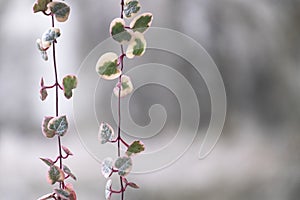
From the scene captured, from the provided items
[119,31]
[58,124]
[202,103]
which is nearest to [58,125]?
[58,124]

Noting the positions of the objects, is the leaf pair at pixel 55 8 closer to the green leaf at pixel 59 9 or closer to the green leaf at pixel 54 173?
the green leaf at pixel 59 9

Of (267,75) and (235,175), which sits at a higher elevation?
(267,75)

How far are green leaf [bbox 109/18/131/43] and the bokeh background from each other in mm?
215

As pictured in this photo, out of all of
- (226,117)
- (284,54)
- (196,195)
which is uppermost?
(284,54)

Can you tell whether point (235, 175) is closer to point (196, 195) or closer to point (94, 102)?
point (196, 195)

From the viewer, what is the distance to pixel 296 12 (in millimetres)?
765

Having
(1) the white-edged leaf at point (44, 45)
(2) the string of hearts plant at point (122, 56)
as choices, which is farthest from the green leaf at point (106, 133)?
(1) the white-edged leaf at point (44, 45)

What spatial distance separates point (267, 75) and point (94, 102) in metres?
0.28

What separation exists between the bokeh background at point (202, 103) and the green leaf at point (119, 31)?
0.21 metres

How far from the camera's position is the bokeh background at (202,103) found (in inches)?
28.0

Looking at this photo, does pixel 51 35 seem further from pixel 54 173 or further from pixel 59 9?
pixel 54 173

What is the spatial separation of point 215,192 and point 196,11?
0.94ft

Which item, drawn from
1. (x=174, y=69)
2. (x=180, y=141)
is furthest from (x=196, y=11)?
(x=180, y=141)

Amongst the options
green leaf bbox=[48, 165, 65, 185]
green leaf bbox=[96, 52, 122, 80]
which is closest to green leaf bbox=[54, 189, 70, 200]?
green leaf bbox=[48, 165, 65, 185]
